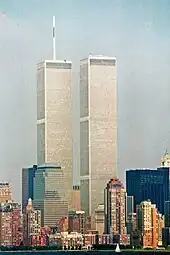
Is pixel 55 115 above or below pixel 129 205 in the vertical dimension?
above

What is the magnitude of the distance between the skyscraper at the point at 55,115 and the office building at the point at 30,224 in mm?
497

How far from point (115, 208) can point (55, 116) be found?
4.42ft

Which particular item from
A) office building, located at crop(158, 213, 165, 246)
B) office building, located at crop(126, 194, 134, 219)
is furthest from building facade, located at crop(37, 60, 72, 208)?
office building, located at crop(158, 213, 165, 246)

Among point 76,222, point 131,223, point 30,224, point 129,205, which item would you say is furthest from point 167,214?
point 30,224

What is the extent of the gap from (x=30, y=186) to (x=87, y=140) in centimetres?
84

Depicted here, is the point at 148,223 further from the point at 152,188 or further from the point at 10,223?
the point at 10,223

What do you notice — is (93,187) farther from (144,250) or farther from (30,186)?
(144,250)

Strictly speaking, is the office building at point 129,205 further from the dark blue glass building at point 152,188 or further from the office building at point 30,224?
the office building at point 30,224

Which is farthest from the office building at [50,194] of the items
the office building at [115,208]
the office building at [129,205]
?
the office building at [129,205]

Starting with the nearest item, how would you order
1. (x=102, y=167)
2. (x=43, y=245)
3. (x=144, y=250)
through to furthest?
(x=144, y=250), (x=43, y=245), (x=102, y=167)

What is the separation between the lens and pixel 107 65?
8281 millimetres

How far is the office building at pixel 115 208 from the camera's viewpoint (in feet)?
31.3

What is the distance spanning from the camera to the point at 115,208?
33.0ft

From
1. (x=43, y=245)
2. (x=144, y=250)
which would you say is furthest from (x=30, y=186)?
(x=144, y=250)
